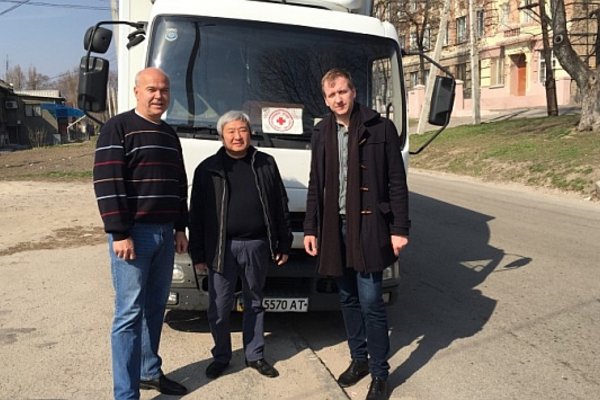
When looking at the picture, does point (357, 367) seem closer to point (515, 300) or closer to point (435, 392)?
point (435, 392)

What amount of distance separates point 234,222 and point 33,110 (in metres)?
64.8

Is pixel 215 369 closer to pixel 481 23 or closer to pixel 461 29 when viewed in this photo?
pixel 481 23

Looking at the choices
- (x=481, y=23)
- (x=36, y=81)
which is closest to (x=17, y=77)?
(x=36, y=81)

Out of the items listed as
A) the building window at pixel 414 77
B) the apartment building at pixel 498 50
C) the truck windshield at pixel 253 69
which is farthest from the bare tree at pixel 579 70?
the building window at pixel 414 77

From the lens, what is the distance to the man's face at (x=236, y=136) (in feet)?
12.6

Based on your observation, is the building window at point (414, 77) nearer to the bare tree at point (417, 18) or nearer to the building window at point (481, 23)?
the bare tree at point (417, 18)

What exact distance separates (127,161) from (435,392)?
2.43 m

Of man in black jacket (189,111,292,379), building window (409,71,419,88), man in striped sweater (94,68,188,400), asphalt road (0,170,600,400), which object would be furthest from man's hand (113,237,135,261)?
building window (409,71,419,88)

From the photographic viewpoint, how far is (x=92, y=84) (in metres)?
4.67

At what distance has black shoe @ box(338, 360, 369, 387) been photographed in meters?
3.96

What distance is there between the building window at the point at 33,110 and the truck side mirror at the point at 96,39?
6255 cm

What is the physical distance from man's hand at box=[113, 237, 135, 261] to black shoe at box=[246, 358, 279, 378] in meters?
1.32

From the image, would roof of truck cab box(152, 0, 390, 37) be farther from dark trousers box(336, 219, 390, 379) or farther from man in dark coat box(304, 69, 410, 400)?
dark trousers box(336, 219, 390, 379)

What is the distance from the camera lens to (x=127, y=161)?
10.9 feet
